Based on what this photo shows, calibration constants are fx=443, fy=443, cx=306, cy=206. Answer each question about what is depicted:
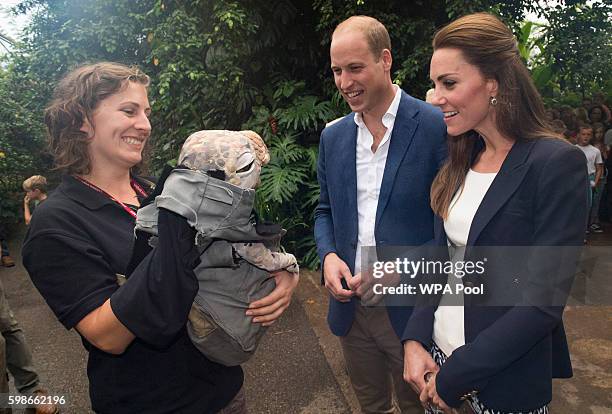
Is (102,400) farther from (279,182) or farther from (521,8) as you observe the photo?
(521,8)

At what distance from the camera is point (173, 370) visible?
64.2 inches

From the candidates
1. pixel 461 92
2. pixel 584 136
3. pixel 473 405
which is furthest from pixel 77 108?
pixel 584 136

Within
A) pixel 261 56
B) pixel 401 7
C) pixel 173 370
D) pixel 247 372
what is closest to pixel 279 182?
pixel 261 56

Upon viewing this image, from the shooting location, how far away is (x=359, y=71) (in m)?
2.38

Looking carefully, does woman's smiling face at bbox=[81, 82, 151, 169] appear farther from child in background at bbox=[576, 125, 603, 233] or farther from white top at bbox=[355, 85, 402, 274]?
child in background at bbox=[576, 125, 603, 233]

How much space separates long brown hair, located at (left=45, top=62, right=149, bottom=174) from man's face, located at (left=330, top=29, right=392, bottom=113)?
1.14m

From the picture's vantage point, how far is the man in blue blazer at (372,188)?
2.32m

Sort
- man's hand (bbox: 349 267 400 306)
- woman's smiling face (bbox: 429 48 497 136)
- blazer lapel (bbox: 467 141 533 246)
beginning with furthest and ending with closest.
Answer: man's hand (bbox: 349 267 400 306) < woman's smiling face (bbox: 429 48 497 136) < blazer lapel (bbox: 467 141 533 246)

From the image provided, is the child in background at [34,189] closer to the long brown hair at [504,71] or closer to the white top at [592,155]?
the long brown hair at [504,71]

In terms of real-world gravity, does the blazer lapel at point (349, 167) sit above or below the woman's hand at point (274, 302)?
above

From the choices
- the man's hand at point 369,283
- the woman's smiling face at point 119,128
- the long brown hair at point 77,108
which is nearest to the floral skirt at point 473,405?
the man's hand at point 369,283

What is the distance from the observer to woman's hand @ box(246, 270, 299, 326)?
156cm

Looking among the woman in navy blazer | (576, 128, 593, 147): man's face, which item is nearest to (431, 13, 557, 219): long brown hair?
the woman in navy blazer

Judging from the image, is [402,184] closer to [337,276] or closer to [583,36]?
[337,276]
